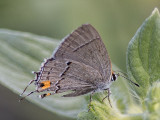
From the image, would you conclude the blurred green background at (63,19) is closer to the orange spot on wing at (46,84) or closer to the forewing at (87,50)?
the forewing at (87,50)

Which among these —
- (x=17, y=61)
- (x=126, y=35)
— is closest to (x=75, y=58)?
(x=17, y=61)

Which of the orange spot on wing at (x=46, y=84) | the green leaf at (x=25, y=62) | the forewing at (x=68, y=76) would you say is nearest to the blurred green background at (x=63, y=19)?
the green leaf at (x=25, y=62)

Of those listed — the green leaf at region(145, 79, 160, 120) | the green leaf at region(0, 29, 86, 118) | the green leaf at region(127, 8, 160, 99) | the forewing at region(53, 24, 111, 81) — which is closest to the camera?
the green leaf at region(145, 79, 160, 120)

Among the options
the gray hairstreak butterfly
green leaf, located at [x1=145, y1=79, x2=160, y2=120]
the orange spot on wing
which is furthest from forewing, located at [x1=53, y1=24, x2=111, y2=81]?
green leaf, located at [x1=145, y1=79, x2=160, y2=120]

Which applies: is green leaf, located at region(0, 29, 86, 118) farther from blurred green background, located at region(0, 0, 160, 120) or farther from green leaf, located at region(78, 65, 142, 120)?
blurred green background, located at region(0, 0, 160, 120)

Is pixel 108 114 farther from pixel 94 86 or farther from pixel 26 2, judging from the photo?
pixel 26 2

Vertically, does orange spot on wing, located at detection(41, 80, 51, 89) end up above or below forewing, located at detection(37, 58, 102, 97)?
below
